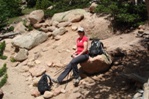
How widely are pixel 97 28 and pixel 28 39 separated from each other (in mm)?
2508

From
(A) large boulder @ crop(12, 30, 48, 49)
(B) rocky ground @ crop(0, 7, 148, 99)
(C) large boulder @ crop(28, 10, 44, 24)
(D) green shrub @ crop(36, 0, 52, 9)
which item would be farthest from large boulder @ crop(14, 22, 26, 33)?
(D) green shrub @ crop(36, 0, 52, 9)

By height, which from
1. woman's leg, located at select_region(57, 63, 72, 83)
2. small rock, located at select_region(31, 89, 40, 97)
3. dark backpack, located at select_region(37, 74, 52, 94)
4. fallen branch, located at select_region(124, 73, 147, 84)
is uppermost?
fallen branch, located at select_region(124, 73, 147, 84)

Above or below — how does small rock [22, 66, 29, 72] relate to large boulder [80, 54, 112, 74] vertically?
below

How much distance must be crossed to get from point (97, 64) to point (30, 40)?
13.2ft

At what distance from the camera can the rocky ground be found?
837cm

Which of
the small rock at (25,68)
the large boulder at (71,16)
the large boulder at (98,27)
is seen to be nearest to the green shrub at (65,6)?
the large boulder at (71,16)

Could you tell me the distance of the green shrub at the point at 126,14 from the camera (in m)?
10.9

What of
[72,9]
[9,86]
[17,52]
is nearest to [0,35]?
[17,52]

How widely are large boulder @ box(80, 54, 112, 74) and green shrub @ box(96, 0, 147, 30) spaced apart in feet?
7.34

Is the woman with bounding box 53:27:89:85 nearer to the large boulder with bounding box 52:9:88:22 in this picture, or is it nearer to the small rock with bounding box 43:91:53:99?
the small rock with bounding box 43:91:53:99

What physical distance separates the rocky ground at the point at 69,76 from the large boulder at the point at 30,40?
147 mm

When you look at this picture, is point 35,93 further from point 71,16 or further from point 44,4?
point 44,4

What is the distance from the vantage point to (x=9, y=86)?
34.0 ft

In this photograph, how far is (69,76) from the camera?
31.8ft
